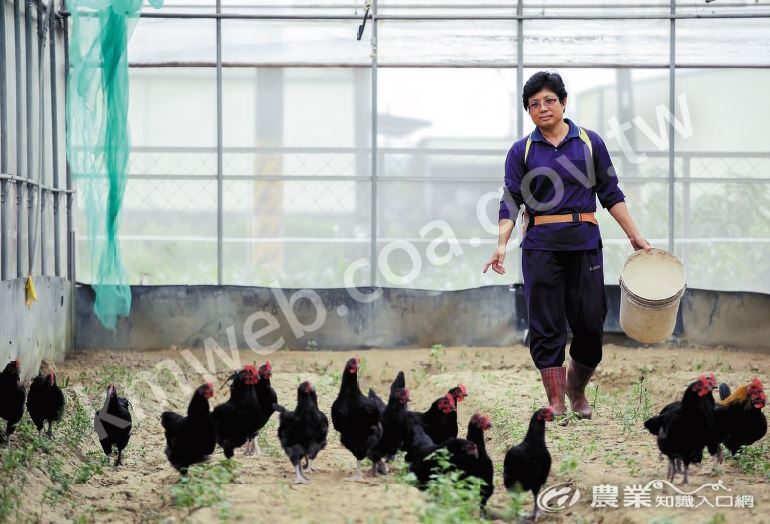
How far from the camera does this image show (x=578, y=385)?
22.1 feet

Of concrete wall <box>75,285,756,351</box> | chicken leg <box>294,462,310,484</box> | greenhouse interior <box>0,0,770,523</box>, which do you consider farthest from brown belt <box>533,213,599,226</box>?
concrete wall <box>75,285,756,351</box>

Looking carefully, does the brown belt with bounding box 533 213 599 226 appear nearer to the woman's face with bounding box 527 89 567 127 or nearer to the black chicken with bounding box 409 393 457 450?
the woman's face with bounding box 527 89 567 127

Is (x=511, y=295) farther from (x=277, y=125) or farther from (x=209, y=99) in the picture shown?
(x=209, y=99)

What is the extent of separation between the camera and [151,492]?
5.60 m

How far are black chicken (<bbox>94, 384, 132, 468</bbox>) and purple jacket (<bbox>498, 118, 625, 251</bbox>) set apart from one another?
277 cm

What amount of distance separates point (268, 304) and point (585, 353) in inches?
187

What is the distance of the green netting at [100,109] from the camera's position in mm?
9211

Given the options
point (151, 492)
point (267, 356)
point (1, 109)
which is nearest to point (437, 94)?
point (267, 356)

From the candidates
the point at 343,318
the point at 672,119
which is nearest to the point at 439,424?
the point at 343,318

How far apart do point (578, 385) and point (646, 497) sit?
5.78 feet

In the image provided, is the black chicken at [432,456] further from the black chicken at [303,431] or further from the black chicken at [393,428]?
the black chicken at [303,431]

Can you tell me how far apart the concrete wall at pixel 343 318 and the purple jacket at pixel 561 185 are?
4.09m

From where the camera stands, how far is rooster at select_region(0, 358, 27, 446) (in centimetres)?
612

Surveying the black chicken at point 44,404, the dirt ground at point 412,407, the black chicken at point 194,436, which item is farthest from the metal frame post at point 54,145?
the black chicken at point 194,436
